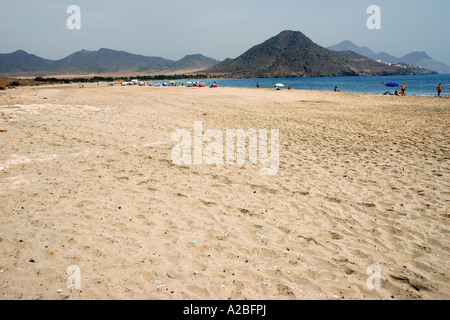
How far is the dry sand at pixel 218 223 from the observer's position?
3160mm

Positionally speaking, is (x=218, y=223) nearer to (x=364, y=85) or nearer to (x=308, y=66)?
(x=364, y=85)

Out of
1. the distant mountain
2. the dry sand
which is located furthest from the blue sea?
the distant mountain

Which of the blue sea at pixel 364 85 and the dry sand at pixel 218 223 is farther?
the blue sea at pixel 364 85

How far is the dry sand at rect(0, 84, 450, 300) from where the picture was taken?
316cm

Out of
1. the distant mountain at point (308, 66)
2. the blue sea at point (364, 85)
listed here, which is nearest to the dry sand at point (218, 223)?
the blue sea at point (364, 85)

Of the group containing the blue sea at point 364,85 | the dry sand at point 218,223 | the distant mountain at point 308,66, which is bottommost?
the dry sand at point 218,223

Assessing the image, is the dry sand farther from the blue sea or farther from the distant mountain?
the distant mountain

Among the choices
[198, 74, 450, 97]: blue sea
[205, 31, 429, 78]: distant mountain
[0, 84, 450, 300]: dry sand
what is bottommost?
[0, 84, 450, 300]: dry sand

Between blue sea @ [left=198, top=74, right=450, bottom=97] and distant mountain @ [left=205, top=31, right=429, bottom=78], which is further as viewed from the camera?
distant mountain @ [left=205, top=31, right=429, bottom=78]

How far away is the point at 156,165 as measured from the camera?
708 centimetres

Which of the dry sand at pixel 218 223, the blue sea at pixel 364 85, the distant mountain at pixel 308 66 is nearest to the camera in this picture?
the dry sand at pixel 218 223

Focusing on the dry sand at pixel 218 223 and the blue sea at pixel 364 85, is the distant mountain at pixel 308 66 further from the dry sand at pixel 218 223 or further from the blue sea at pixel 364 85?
the dry sand at pixel 218 223
